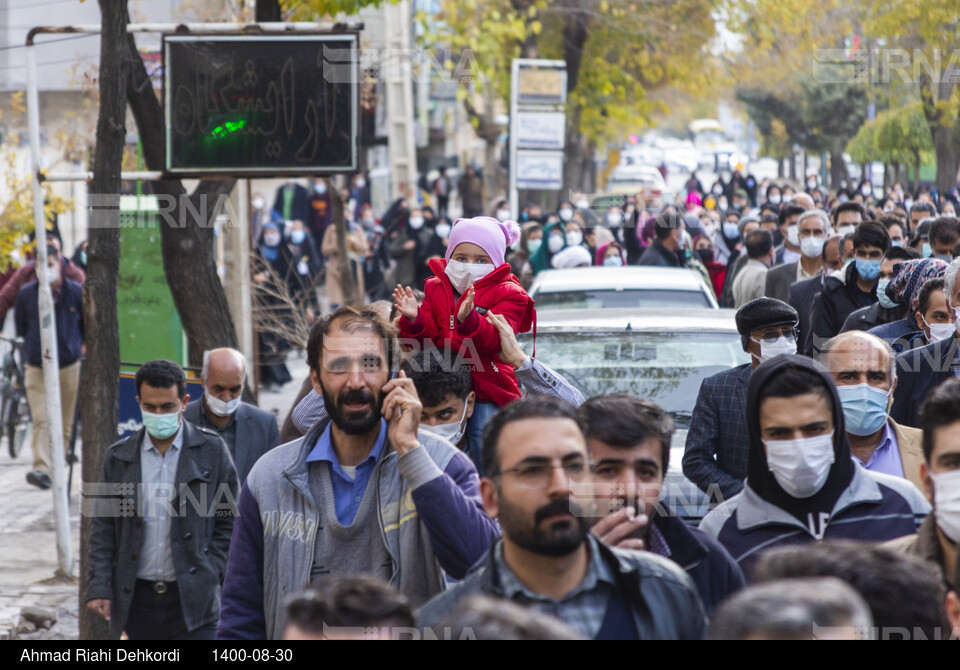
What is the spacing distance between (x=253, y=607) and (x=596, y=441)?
3.76 feet

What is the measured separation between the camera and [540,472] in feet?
10.00

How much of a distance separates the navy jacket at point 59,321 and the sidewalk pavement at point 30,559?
1031mm

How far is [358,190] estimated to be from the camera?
30875 mm

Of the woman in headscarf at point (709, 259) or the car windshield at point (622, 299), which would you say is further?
the woman in headscarf at point (709, 259)

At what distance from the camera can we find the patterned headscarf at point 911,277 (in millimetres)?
6859

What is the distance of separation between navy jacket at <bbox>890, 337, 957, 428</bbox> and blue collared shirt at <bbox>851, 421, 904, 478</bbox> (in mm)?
1023

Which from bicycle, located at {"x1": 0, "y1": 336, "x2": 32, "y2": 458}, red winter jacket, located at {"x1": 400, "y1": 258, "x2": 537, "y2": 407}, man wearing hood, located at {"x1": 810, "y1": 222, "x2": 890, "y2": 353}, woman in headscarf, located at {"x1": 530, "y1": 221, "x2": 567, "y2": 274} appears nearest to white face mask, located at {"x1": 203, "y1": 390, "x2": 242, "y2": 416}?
red winter jacket, located at {"x1": 400, "y1": 258, "x2": 537, "y2": 407}

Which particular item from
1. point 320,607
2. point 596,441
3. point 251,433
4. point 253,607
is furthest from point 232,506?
point 320,607

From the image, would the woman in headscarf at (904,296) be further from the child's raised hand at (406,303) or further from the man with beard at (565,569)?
the man with beard at (565,569)

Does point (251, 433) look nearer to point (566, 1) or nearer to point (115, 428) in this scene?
point (115, 428)

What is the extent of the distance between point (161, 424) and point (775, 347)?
2.73m

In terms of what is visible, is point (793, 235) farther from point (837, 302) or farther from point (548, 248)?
point (548, 248)

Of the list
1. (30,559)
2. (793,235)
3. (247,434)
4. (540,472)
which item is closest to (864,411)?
(540,472)

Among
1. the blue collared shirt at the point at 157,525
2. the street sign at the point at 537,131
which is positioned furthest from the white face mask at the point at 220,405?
the street sign at the point at 537,131
